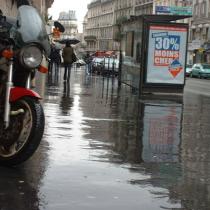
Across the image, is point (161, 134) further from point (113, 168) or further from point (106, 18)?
point (106, 18)

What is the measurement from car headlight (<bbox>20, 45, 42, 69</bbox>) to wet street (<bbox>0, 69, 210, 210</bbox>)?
1089 mm

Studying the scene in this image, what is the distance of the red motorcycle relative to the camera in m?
6.55

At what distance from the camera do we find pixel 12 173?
21.0 feet

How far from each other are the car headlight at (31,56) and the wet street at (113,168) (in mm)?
1089

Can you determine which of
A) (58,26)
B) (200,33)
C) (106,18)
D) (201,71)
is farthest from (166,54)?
(106,18)

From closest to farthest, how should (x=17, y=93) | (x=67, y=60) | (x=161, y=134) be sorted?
(x=17, y=93), (x=161, y=134), (x=67, y=60)

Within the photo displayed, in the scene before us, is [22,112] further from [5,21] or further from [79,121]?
[79,121]

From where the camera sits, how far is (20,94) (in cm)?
662

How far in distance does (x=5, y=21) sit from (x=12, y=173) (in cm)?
172

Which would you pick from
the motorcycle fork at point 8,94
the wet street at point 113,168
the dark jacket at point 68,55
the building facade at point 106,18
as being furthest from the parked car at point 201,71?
the building facade at point 106,18

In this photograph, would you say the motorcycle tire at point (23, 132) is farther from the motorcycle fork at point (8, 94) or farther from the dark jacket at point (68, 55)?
the dark jacket at point (68, 55)

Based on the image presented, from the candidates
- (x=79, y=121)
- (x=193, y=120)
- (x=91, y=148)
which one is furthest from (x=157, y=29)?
(x=91, y=148)

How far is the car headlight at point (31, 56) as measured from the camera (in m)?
6.53

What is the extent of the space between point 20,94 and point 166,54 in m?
14.6
